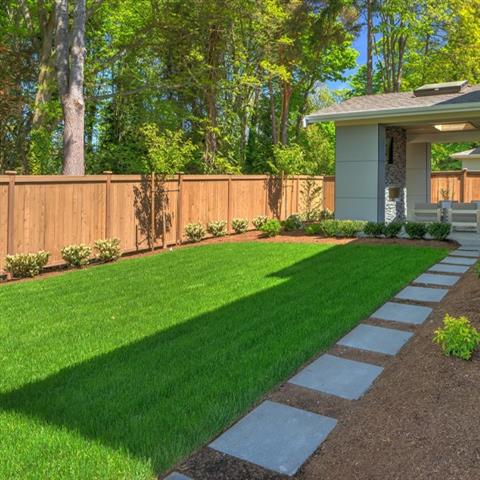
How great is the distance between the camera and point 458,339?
393 cm

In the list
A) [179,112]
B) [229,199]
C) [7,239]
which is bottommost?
[7,239]

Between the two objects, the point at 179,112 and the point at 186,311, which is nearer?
the point at 186,311

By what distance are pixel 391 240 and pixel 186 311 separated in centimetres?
679

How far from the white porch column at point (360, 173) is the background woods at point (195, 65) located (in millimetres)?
3390

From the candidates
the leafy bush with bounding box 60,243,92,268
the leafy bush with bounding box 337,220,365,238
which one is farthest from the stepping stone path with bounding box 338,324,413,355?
the leafy bush with bounding box 337,220,365,238

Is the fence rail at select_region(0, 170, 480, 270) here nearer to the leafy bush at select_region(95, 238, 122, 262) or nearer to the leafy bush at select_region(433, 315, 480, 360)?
the leafy bush at select_region(95, 238, 122, 262)

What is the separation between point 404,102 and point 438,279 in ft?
23.8

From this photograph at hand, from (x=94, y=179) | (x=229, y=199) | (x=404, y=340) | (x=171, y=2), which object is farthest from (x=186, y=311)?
(x=171, y=2)

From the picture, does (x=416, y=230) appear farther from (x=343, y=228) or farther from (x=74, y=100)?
(x=74, y=100)

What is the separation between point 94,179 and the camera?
32.4 ft

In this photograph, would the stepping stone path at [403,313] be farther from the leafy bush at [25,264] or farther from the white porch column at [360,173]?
the white porch column at [360,173]

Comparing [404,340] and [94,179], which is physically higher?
[94,179]

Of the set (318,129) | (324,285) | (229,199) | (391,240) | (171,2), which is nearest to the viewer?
(324,285)

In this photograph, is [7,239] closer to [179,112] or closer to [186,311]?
[186,311]
